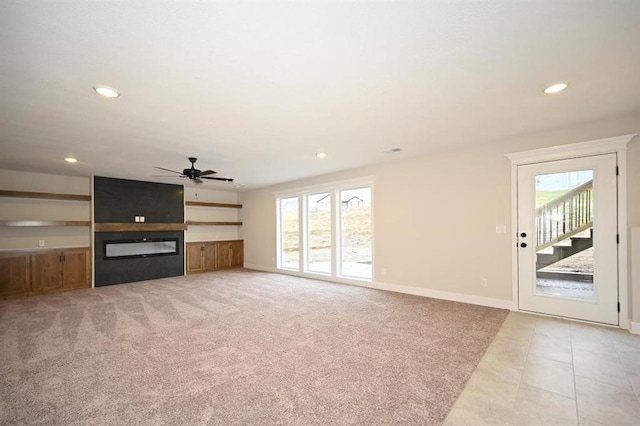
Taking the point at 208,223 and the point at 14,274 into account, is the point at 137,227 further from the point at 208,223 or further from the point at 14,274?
the point at 14,274

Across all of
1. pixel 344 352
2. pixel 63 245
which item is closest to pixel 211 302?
pixel 344 352

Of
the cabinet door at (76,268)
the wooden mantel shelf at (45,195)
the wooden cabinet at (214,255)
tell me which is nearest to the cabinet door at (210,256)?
the wooden cabinet at (214,255)

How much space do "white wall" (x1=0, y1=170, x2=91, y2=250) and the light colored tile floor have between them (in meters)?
7.90

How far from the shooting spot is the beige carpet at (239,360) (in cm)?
196

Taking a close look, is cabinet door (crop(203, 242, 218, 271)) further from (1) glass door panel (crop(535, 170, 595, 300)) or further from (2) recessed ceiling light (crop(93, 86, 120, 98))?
(1) glass door panel (crop(535, 170, 595, 300))

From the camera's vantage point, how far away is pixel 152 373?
2443mm

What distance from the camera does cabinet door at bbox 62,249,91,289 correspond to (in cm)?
590

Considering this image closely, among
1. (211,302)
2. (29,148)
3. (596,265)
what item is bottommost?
(211,302)

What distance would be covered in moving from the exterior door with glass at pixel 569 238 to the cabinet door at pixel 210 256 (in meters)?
7.39

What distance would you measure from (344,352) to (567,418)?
5.51ft

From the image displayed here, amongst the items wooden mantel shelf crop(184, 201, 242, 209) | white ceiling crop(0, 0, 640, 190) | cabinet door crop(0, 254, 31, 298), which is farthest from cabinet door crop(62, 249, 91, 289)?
white ceiling crop(0, 0, 640, 190)

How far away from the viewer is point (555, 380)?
2287 mm

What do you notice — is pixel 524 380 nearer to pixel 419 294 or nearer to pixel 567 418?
pixel 567 418

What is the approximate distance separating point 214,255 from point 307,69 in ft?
23.9
